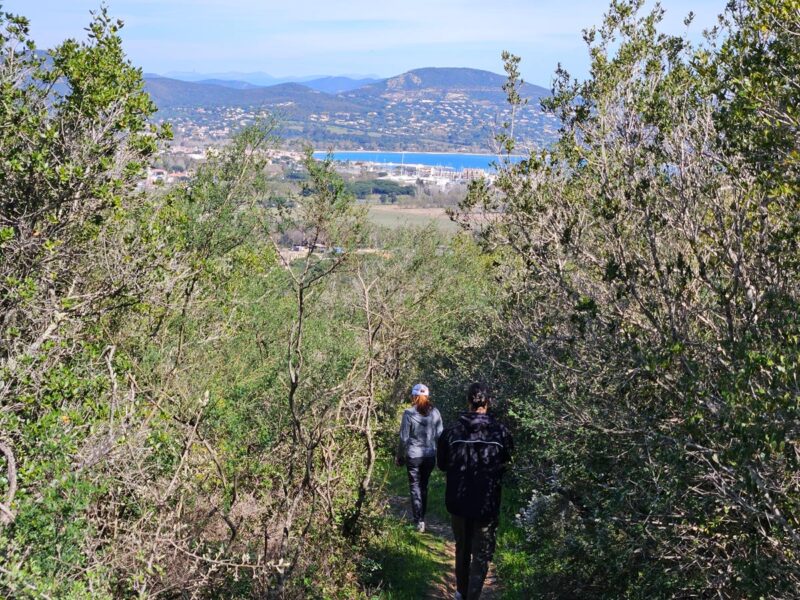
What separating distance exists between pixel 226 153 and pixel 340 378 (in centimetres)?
597

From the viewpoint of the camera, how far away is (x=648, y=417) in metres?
5.40

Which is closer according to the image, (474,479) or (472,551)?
(474,479)

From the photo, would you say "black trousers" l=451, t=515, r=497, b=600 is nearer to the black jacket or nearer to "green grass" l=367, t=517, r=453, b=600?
the black jacket

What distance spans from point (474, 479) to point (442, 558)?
109 inches

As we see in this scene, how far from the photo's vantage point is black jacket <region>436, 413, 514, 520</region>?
262 inches

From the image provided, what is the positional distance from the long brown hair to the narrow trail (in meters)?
1.56

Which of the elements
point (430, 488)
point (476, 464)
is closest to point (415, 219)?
point (430, 488)

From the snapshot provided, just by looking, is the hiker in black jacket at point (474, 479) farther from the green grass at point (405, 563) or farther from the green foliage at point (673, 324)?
the green grass at point (405, 563)

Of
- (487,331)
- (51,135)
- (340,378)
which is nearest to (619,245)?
(51,135)

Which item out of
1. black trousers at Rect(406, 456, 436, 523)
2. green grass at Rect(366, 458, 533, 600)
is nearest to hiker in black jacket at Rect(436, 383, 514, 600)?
green grass at Rect(366, 458, 533, 600)

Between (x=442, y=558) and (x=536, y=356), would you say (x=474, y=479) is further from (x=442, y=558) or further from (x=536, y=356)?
(x=442, y=558)

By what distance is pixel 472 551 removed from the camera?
22.4 feet

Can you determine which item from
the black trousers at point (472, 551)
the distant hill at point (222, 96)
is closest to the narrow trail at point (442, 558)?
the black trousers at point (472, 551)

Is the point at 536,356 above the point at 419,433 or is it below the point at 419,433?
above
